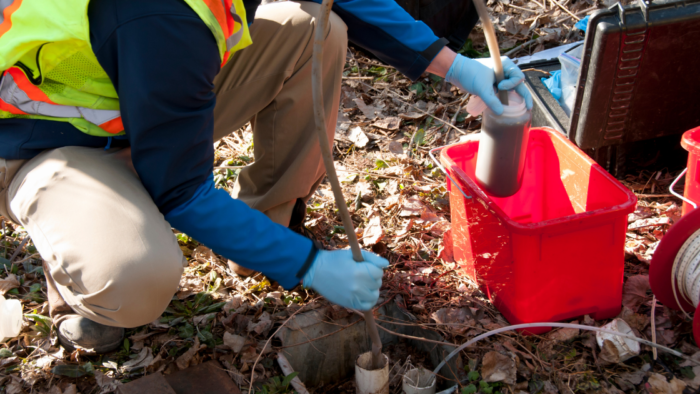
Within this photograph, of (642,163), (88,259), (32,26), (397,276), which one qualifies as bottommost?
(397,276)

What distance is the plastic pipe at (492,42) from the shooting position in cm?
154

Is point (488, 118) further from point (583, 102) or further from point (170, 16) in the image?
point (170, 16)

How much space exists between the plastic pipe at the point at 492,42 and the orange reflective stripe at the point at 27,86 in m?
1.17

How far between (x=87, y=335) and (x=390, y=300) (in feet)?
3.47

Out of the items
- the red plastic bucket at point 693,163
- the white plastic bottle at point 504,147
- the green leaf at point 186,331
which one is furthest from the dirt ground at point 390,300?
the white plastic bottle at point 504,147

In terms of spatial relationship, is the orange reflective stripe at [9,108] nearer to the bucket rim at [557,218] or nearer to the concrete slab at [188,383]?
the concrete slab at [188,383]

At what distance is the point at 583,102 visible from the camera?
2250 millimetres

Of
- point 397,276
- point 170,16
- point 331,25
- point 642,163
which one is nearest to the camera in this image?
point 170,16

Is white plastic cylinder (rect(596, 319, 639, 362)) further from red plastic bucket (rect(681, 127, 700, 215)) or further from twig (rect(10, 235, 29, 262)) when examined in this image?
twig (rect(10, 235, 29, 262))

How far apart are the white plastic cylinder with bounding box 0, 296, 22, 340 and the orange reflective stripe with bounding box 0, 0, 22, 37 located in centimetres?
98

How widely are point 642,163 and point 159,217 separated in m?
2.19

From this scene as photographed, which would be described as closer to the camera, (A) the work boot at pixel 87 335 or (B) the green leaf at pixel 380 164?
(A) the work boot at pixel 87 335

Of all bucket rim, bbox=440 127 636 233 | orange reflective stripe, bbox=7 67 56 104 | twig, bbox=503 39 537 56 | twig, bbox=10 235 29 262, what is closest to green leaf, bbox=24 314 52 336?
twig, bbox=10 235 29 262

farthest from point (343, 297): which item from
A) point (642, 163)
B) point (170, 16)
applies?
point (642, 163)
